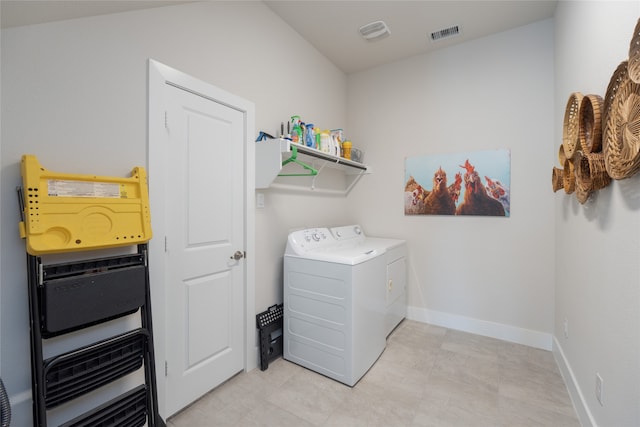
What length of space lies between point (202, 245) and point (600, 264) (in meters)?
2.28

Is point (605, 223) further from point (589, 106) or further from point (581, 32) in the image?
point (581, 32)

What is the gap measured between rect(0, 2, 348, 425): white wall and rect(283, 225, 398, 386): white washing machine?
0.28 meters

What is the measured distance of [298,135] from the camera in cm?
237

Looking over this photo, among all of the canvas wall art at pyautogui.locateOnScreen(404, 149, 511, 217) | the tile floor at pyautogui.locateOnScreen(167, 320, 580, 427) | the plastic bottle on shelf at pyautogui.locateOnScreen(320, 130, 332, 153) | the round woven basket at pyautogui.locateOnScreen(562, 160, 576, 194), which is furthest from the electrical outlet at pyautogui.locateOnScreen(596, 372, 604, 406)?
the plastic bottle on shelf at pyautogui.locateOnScreen(320, 130, 332, 153)

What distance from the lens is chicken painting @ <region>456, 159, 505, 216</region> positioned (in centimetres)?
278

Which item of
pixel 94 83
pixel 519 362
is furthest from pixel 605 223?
pixel 94 83

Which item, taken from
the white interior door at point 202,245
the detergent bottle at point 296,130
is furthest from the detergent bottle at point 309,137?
the white interior door at point 202,245

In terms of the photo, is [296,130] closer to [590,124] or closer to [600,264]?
[590,124]

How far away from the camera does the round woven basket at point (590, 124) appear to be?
134 centimetres

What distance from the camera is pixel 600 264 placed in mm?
1430

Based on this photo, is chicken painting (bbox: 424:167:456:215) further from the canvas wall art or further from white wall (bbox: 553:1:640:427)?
white wall (bbox: 553:1:640:427)

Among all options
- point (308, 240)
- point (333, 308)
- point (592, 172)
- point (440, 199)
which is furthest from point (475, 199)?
point (333, 308)

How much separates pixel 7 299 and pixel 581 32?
10.9ft

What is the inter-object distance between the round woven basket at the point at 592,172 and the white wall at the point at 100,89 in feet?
6.76
